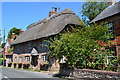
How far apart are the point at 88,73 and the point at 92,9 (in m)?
27.4

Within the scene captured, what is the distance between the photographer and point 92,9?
38094mm

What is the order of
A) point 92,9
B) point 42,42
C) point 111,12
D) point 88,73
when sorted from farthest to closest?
point 92,9, point 42,42, point 111,12, point 88,73

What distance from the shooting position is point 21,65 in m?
34.2

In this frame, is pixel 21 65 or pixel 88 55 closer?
pixel 88 55

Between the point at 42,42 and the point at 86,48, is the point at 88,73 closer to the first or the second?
the point at 86,48

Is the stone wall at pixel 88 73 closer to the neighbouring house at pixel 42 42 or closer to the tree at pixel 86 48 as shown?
the tree at pixel 86 48

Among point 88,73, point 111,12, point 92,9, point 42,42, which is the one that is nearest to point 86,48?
point 88,73

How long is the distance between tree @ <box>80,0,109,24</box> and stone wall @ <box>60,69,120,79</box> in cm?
2338

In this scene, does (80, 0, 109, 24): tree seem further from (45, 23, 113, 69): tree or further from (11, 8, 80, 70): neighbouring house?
(45, 23, 113, 69): tree

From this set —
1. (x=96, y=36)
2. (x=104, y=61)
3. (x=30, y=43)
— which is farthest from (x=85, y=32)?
(x=30, y=43)

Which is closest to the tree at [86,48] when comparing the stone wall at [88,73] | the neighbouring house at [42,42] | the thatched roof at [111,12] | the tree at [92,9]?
the stone wall at [88,73]

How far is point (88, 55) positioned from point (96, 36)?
1.91 m

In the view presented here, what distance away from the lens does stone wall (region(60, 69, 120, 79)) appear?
35.2 feet

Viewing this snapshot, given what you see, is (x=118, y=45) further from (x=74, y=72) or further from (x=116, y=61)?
(x=74, y=72)
